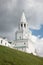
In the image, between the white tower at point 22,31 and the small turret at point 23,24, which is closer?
the white tower at point 22,31

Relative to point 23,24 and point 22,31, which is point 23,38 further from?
point 23,24

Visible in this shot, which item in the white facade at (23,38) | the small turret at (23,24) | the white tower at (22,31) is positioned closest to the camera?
the white facade at (23,38)

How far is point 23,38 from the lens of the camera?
115562 mm

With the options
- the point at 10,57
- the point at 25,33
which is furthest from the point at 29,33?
the point at 10,57

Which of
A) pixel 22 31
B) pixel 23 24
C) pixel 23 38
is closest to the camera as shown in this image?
pixel 23 38

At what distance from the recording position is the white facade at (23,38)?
11224 cm

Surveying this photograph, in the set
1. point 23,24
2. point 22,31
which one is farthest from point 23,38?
point 23,24

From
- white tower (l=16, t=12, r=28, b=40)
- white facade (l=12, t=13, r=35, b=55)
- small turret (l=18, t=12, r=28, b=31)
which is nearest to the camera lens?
white facade (l=12, t=13, r=35, b=55)

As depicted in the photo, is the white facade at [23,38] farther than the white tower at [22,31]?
No

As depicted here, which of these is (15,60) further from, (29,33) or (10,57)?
(29,33)

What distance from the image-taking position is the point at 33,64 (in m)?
44.8

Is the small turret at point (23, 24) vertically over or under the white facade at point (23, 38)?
over

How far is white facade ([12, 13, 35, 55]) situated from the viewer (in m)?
112

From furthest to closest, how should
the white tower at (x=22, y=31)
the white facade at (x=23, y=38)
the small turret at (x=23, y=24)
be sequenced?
1. the small turret at (x=23, y=24)
2. the white tower at (x=22, y=31)
3. the white facade at (x=23, y=38)
